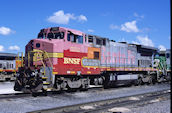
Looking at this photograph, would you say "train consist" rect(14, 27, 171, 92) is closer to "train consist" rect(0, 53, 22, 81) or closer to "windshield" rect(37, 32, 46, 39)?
"windshield" rect(37, 32, 46, 39)

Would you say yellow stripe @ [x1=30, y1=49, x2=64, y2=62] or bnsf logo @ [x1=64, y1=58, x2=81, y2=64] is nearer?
yellow stripe @ [x1=30, y1=49, x2=64, y2=62]

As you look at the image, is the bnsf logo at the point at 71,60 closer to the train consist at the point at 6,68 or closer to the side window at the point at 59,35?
the side window at the point at 59,35

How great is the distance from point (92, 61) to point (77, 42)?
173cm

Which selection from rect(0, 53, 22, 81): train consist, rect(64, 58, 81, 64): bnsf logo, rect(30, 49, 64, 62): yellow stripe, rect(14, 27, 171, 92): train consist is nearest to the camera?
rect(14, 27, 171, 92): train consist

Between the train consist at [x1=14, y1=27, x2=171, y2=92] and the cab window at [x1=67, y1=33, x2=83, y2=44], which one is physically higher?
the cab window at [x1=67, y1=33, x2=83, y2=44]

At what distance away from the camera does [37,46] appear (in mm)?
11266

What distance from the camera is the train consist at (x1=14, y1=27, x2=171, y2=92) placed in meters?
10.5

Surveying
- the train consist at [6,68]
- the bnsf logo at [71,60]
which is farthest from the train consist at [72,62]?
the train consist at [6,68]

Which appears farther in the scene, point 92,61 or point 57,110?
point 92,61

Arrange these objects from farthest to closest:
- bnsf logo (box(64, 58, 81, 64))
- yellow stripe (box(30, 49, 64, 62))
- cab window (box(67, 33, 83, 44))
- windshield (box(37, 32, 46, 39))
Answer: windshield (box(37, 32, 46, 39))
cab window (box(67, 33, 83, 44))
bnsf logo (box(64, 58, 81, 64))
yellow stripe (box(30, 49, 64, 62))

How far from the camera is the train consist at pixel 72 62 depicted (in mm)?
10472

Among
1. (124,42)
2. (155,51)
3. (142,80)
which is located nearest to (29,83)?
(124,42)

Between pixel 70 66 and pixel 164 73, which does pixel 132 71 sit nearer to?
pixel 164 73

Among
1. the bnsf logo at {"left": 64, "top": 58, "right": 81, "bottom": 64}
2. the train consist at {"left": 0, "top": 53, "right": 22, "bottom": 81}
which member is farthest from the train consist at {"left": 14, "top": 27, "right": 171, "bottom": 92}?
the train consist at {"left": 0, "top": 53, "right": 22, "bottom": 81}
